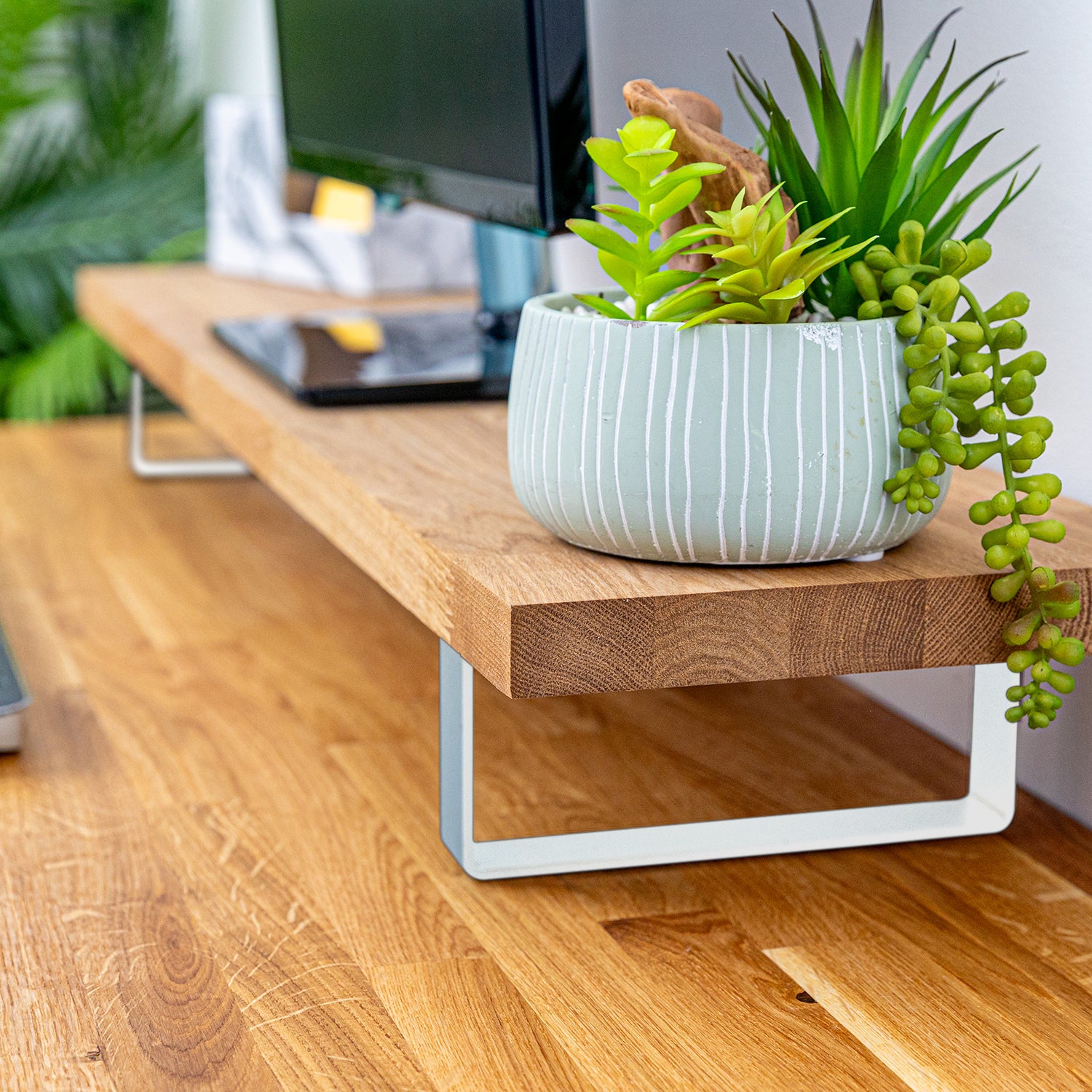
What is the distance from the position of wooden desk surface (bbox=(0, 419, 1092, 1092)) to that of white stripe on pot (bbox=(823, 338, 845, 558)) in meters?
0.25

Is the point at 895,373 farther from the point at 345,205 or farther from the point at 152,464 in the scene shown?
the point at 152,464

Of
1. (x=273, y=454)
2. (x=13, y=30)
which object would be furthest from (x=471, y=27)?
(x=13, y=30)

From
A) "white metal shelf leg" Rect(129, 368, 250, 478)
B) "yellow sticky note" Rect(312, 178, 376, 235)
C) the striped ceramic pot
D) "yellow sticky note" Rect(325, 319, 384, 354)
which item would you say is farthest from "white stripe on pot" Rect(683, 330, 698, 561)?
"white metal shelf leg" Rect(129, 368, 250, 478)

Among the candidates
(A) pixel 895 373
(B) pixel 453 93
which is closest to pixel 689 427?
(A) pixel 895 373

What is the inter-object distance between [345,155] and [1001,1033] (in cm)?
118

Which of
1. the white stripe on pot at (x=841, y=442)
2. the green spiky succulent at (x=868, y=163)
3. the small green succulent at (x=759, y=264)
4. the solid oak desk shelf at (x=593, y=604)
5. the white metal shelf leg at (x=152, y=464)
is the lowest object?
the white metal shelf leg at (x=152, y=464)

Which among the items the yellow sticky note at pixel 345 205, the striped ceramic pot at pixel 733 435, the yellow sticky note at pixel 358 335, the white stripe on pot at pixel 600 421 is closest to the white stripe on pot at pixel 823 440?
the striped ceramic pot at pixel 733 435

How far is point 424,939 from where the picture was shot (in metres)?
0.88

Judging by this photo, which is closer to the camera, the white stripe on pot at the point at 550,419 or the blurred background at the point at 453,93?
the white stripe on pot at the point at 550,419

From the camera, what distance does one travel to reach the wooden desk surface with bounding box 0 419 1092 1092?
30.1 inches

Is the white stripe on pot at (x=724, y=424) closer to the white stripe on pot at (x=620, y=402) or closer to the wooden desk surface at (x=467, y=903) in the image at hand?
the white stripe on pot at (x=620, y=402)

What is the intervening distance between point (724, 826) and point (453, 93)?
2.27 ft

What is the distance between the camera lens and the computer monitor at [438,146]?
1.18 m

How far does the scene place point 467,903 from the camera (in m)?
0.93
